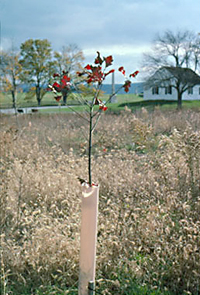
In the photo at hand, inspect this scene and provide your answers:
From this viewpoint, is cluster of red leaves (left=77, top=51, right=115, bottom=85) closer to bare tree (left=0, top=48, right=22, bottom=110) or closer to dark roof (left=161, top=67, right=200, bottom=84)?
bare tree (left=0, top=48, right=22, bottom=110)

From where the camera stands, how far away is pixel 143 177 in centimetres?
439

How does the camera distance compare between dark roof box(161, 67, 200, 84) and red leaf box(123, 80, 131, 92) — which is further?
dark roof box(161, 67, 200, 84)

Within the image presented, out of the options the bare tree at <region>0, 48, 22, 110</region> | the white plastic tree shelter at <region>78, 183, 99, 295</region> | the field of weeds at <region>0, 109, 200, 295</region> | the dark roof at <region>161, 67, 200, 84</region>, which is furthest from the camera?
the dark roof at <region>161, 67, 200, 84</region>

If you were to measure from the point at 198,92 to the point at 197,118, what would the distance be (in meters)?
34.2

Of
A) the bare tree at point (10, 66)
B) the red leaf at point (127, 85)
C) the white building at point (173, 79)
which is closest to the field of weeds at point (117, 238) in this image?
the red leaf at point (127, 85)

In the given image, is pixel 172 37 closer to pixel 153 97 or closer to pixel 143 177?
pixel 153 97

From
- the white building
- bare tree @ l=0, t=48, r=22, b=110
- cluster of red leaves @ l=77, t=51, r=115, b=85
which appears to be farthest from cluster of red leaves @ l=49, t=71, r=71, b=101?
the white building

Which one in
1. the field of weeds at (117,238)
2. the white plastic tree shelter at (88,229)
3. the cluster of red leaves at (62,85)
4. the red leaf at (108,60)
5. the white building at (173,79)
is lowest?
the field of weeds at (117,238)

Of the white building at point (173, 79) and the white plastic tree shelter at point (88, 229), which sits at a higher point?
the white building at point (173, 79)

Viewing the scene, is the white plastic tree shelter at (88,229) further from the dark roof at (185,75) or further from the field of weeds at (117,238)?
the dark roof at (185,75)

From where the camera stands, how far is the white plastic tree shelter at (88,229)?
6.23 ft

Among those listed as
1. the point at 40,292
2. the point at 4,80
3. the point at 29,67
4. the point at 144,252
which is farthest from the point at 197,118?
the point at 29,67

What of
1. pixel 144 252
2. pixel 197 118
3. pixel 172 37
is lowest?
pixel 144 252

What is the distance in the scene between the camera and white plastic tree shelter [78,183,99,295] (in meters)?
1.90
